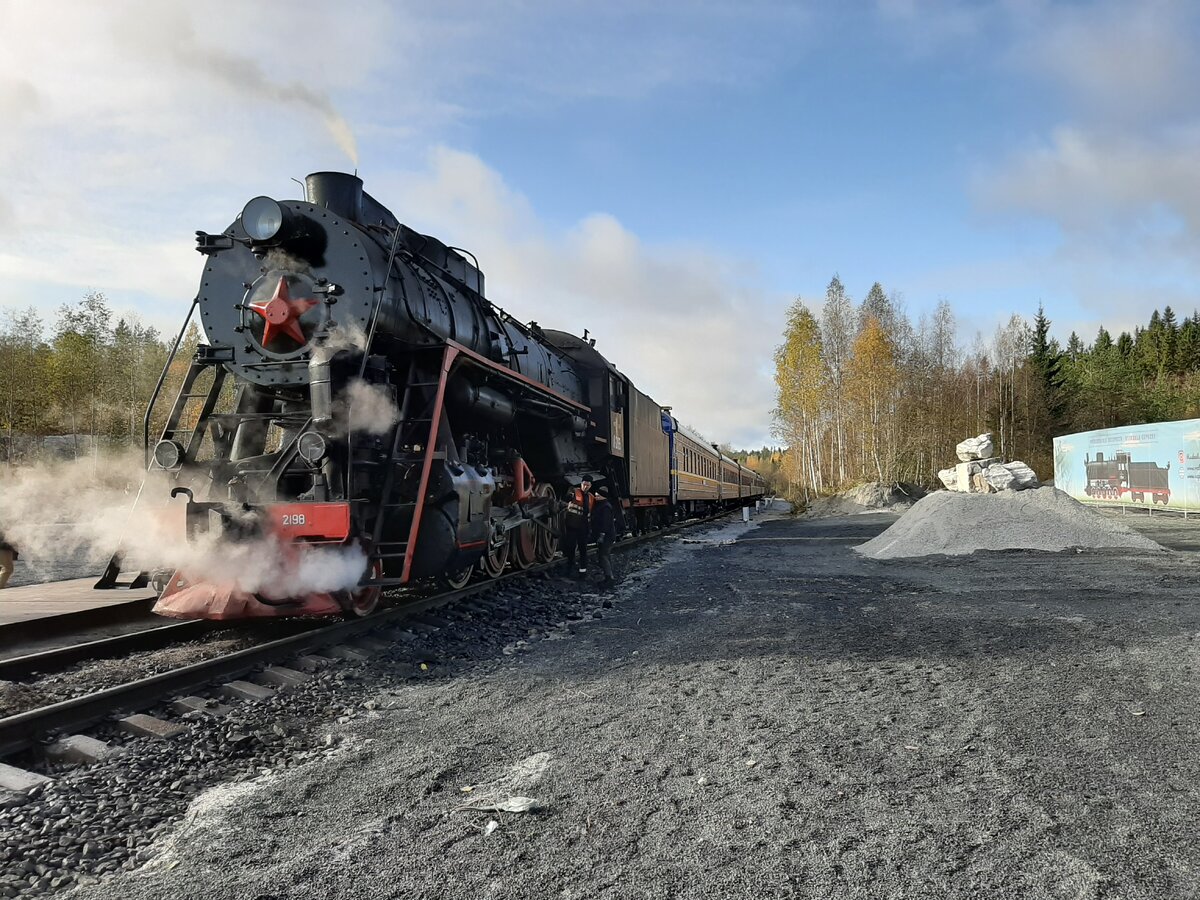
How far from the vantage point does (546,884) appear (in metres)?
2.50

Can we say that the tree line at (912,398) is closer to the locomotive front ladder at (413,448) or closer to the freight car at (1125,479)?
the freight car at (1125,479)

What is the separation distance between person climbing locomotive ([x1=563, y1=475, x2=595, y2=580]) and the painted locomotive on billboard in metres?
14.2

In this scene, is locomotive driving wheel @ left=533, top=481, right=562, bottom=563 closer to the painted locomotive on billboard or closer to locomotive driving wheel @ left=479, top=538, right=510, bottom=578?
locomotive driving wheel @ left=479, top=538, right=510, bottom=578

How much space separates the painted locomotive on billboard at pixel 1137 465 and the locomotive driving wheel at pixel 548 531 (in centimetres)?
1406

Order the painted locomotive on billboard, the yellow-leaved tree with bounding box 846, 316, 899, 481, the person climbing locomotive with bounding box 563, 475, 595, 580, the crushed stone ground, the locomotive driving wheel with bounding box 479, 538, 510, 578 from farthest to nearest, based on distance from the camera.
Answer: the yellow-leaved tree with bounding box 846, 316, 899, 481 → the painted locomotive on billboard → the person climbing locomotive with bounding box 563, 475, 595, 580 → the locomotive driving wheel with bounding box 479, 538, 510, 578 → the crushed stone ground

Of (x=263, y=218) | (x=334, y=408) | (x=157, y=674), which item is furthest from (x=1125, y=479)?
(x=157, y=674)

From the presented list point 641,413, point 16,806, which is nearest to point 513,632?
point 16,806

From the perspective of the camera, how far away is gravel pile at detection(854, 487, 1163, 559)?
13695 millimetres

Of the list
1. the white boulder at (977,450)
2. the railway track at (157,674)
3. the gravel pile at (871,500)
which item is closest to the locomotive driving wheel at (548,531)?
the railway track at (157,674)

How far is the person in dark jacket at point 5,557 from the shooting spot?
21.0 ft

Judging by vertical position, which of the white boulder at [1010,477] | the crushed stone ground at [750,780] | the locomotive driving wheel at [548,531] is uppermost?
the white boulder at [1010,477]

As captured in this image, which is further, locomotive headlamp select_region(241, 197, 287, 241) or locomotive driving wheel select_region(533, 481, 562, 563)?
locomotive driving wheel select_region(533, 481, 562, 563)

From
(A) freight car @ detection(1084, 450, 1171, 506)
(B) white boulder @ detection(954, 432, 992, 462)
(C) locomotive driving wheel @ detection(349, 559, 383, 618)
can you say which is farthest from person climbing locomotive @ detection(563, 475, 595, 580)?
(A) freight car @ detection(1084, 450, 1171, 506)

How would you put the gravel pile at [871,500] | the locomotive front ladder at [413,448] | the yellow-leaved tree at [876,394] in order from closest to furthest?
the locomotive front ladder at [413,448]
the gravel pile at [871,500]
the yellow-leaved tree at [876,394]
